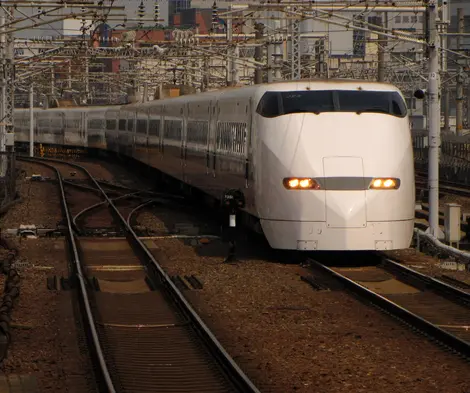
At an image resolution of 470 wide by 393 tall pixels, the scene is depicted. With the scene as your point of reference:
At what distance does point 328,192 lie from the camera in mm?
15891

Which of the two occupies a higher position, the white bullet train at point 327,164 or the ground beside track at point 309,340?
the white bullet train at point 327,164

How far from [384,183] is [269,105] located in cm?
225

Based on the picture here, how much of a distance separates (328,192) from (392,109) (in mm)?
1965

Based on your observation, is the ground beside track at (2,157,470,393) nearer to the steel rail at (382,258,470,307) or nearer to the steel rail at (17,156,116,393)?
the steel rail at (17,156,116,393)

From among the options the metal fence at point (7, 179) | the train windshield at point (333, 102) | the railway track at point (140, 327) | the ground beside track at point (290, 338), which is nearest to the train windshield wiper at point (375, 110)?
the train windshield at point (333, 102)

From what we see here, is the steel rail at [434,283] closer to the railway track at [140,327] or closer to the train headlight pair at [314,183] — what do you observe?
the train headlight pair at [314,183]

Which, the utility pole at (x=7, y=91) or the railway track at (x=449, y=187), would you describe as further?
the railway track at (x=449, y=187)

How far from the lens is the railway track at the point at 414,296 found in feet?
37.6

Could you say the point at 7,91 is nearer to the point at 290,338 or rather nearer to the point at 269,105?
the point at 269,105

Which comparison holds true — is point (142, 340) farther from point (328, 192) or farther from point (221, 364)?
point (328, 192)

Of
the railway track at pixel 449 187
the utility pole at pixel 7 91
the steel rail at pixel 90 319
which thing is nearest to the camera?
the steel rail at pixel 90 319

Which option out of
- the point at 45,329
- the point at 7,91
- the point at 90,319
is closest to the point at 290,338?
the point at 90,319

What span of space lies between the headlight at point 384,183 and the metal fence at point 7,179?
13603 mm

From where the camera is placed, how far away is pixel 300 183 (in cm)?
1606
